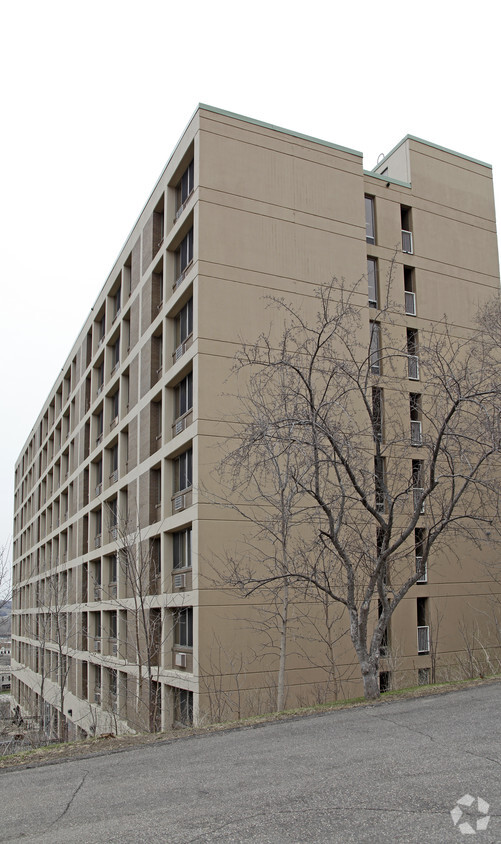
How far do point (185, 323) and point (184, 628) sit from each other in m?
9.55

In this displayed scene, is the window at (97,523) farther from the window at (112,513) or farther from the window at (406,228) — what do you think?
the window at (406,228)

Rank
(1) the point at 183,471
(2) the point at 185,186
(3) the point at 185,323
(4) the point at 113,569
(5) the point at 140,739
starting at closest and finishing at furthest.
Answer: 1. (5) the point at 140,739
2. (1) the point at 183,471
3. (3) the point at 185,323
4. (2) the point at 185,186
5. (4) the point at 113,569

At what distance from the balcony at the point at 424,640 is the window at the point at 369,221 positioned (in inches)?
511

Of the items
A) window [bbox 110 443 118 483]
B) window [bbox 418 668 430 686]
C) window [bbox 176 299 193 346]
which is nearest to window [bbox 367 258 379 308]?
window [bbox 176 299 193 346]

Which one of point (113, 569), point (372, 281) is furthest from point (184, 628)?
point (372, 281)

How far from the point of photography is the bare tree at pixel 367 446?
11711 millimetres

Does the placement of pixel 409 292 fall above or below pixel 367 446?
above

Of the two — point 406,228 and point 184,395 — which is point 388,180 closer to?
point 406,228

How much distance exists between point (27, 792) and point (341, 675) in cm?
1355

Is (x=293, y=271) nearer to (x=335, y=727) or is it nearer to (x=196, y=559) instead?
(x=196, y=559)

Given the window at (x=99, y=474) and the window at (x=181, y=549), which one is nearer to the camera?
the window at (x=181, y=549)

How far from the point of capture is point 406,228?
25.8m

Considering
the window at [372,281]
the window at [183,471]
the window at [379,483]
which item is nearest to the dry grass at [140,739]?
the window at [379,483]

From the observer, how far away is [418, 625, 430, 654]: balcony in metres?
22.5
